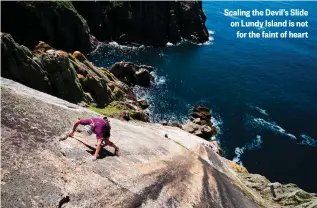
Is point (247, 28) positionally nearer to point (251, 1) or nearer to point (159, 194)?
point (251, 1)

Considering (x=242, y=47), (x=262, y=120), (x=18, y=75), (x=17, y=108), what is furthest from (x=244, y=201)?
(x=242, y=47)

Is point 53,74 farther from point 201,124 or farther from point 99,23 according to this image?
point 99,23

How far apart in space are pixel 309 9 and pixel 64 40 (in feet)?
455

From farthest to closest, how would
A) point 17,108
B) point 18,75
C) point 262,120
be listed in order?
point 262,120 < point 18,75 < point 17,108

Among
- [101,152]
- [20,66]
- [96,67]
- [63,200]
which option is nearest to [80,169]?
[63,200]

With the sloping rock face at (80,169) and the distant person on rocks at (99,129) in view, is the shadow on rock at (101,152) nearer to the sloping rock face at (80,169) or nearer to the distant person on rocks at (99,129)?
the sloping rock face at (80,169)

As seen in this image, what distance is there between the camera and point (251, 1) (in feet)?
653

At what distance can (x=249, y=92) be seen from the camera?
97500 millimetres

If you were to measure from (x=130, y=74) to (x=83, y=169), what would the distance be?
233 ft

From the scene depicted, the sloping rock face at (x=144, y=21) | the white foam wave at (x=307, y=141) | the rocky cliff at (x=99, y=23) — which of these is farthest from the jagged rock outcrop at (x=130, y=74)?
the white foam wave at (x=307, y=141)

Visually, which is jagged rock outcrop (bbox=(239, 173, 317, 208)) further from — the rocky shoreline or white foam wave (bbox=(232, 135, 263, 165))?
white foam wave (bbox=(232, 135, 263, 165))

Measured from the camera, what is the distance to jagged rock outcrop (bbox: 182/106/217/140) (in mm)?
71062

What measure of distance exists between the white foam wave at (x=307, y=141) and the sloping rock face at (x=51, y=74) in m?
40.3

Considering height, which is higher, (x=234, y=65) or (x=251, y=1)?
(x=251, y=1)
